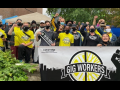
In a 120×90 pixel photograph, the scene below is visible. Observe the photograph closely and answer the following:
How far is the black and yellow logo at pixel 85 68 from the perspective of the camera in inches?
201

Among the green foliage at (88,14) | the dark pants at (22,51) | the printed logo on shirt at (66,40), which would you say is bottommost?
the dark pants at (22,51)

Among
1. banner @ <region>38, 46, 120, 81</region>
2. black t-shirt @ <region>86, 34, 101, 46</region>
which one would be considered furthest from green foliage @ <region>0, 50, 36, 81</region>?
black t-shirt @ <region>86, 34, 101, 46</region>

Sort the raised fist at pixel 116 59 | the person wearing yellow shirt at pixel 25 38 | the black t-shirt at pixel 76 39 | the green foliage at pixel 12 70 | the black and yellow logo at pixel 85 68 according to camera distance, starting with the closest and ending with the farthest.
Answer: the black and yellow logo at pixel 85 68 → the raised fist at pixel 116 59 → the green foliage at pixel 12 70 → the person wearing yellow shirt at pixel 25 38 → the black t-shirt at pixel 76 39

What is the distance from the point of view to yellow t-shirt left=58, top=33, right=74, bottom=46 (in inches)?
273

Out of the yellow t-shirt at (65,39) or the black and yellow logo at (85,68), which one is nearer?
the black and yellow logo at (85,68)

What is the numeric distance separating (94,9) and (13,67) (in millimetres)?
19629

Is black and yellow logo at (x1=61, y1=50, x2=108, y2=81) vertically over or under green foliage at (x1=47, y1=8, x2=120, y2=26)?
under

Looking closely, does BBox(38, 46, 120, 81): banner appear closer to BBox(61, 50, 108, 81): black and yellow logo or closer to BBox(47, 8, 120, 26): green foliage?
BBox(61, 50, 108, 81): black and yellow logo

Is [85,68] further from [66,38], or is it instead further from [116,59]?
[66,38]

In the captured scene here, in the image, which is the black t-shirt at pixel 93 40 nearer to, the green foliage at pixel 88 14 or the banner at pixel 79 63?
the banner at pixel 79 63

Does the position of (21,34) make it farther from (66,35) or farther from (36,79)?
(36,79)

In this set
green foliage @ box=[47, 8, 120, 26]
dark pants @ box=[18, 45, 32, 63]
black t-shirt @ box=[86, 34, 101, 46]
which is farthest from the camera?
green foliage @ box=[47, 8, 120, 26]

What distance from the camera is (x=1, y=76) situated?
5395 millimetres

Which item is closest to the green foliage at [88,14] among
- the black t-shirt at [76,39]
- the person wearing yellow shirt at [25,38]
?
the black t-shirt at [76,39]
